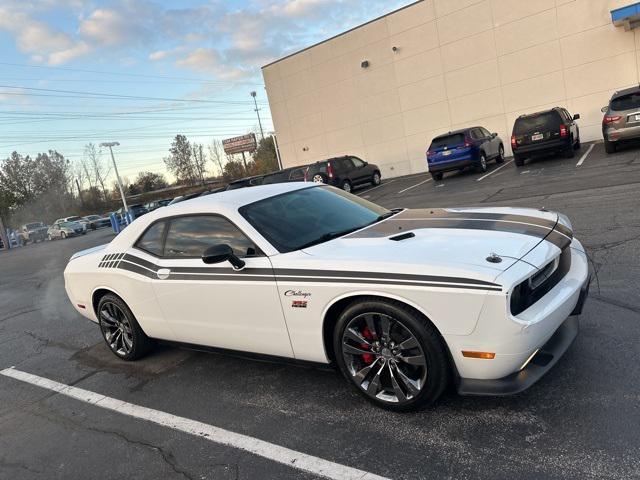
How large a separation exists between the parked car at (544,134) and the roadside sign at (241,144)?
5994cm

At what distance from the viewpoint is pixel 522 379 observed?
2.82 meters

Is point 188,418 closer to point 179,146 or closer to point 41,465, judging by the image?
point 41,465

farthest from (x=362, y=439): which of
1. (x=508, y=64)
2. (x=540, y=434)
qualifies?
(x=508, y=64)

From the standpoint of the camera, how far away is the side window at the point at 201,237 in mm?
3818

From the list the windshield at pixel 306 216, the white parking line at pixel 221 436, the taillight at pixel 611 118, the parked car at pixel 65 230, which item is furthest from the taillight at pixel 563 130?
the parked car at pixel 65 230

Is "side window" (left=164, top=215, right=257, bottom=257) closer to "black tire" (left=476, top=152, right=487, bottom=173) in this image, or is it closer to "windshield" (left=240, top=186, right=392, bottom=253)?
"windshield" (left=240, top=186, right=392, bottom=253)

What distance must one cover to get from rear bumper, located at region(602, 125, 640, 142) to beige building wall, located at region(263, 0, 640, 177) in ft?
24.6

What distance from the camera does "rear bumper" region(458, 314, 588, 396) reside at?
2.79 meters

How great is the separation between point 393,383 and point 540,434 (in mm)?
888

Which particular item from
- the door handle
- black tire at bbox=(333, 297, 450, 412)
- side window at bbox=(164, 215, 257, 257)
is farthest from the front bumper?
the door handle

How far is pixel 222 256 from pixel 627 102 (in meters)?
13.8

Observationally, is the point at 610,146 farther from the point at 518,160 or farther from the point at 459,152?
the point at 459,152

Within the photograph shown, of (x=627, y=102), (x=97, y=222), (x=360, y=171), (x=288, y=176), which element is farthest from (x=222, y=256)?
(x=97, y=222)

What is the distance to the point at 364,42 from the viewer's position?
26.0 meters
